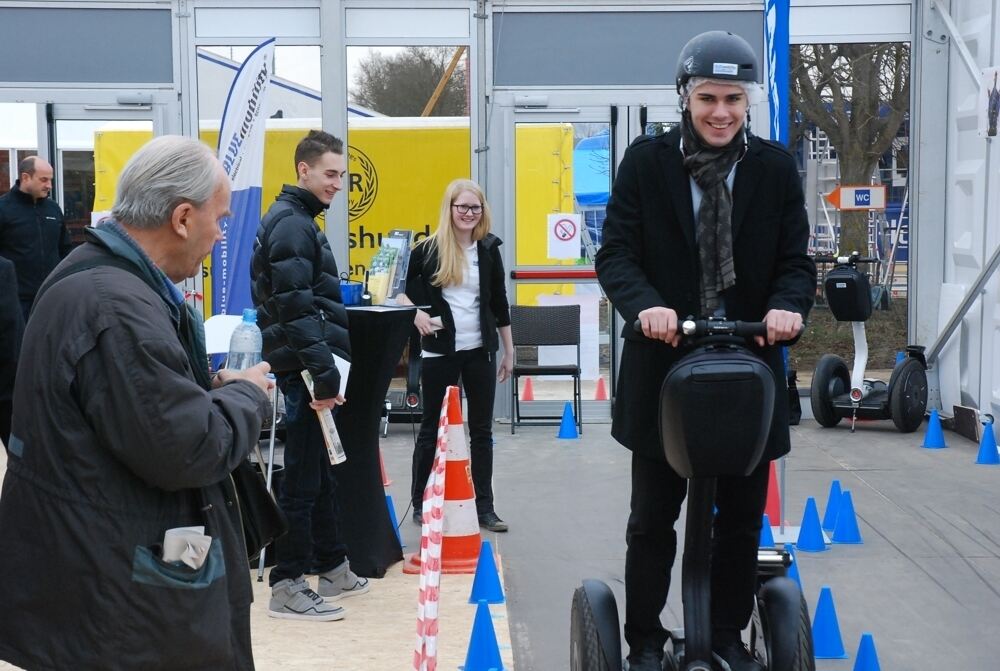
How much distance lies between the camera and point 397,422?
35.0 ft

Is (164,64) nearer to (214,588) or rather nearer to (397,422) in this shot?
(397,422)

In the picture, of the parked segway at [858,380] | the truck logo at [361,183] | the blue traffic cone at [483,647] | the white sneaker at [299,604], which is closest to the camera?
the blue traffic cone at [483,647]

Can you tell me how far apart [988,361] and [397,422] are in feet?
14.9

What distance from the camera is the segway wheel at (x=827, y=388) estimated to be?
1023cm

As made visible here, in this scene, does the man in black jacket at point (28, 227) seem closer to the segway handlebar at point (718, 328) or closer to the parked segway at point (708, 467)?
the parked segway at point (708, 467)

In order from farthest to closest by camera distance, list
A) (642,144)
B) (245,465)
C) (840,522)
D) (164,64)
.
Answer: (164,64) → (840,522) → (642,144) → (245,465)

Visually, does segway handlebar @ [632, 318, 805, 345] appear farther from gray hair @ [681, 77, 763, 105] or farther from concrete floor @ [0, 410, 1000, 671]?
concrete floor @ [0, 410, 1000, 671]

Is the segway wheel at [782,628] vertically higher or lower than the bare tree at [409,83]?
lower

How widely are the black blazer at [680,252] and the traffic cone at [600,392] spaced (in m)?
7.54

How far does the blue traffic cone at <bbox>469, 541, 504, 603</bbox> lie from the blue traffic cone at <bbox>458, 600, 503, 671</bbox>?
3.16 ft

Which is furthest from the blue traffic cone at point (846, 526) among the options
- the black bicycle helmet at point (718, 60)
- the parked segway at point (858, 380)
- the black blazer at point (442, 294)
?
the black bicycle helmet at point (718, 60)

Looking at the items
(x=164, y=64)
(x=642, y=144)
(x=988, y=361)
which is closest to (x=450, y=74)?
(x=164, y=64)

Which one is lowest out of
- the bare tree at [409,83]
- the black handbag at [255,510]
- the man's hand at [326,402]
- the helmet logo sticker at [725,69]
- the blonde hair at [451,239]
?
the man's hand at [326,402]

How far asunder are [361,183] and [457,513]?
17.3ft
